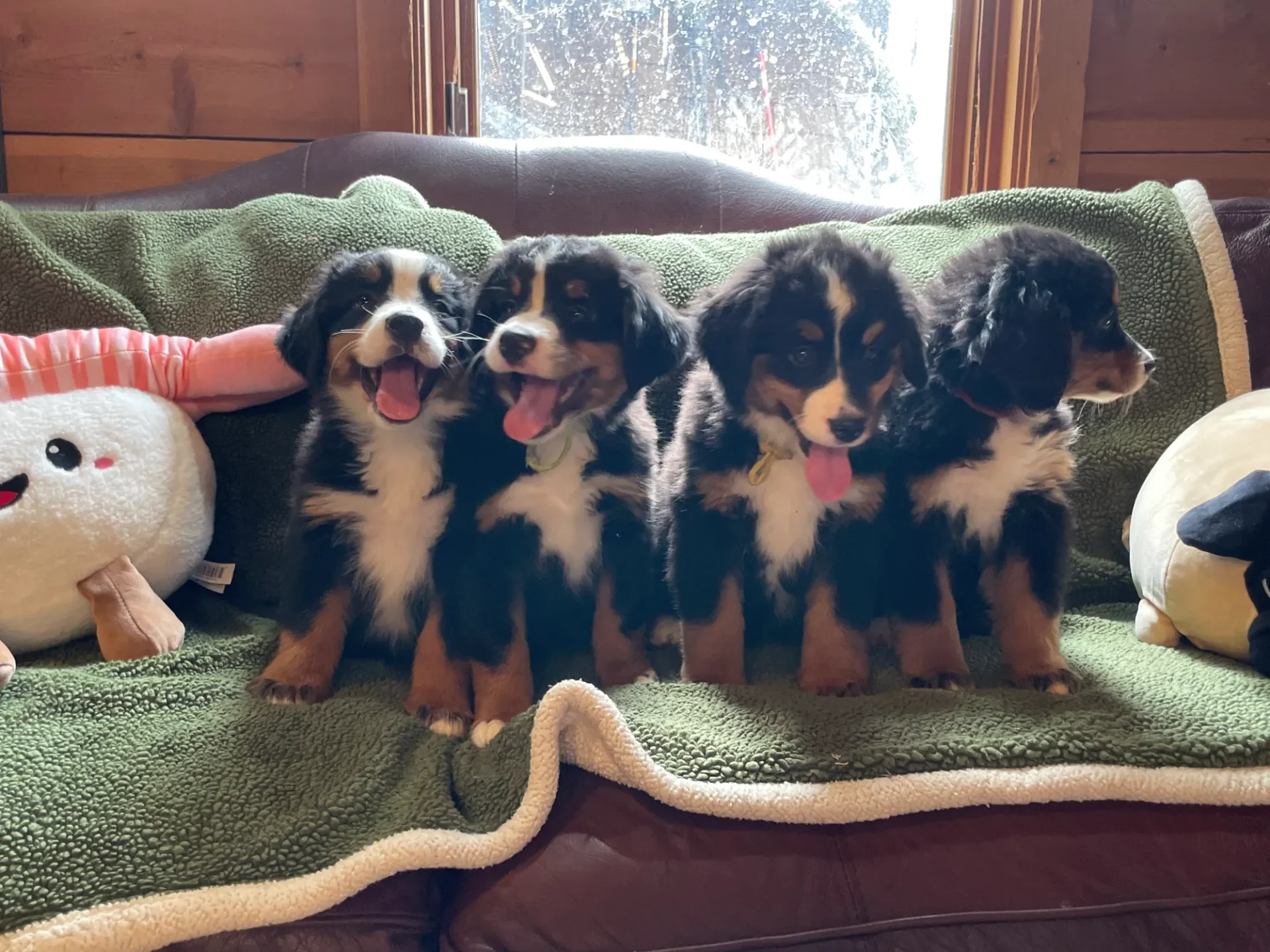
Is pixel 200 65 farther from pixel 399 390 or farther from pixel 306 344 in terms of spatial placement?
pixel 399 390

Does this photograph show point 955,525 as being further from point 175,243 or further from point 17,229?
point 17,229

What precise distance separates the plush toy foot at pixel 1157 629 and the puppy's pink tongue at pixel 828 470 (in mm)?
712

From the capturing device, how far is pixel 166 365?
7.10ft

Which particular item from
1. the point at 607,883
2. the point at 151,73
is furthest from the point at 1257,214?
the point at 151,73

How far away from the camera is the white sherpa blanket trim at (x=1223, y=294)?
2.32m

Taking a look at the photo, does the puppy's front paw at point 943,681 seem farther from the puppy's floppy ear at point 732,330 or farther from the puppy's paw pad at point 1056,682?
the puppy's floppy ear at point 732,330

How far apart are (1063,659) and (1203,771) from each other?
0.42 metres

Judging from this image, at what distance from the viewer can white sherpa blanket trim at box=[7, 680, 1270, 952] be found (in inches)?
50.7

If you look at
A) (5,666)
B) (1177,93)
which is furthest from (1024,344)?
(1177,93)

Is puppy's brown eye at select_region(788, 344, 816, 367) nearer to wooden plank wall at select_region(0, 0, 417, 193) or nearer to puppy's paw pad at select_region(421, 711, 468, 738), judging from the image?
puppy's paw pad at select_region(421, 711, 468, 738)

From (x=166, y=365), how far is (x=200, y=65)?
1.71 metres

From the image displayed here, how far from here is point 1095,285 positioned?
6.05 ft

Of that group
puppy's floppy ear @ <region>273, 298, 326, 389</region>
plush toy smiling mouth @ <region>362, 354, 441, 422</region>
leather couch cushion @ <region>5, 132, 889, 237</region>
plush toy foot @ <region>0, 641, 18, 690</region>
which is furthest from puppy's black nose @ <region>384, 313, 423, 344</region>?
leather couch cushion @ <region>5, 132, 889, 237</region>

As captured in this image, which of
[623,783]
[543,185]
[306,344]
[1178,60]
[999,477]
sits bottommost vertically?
Answer: [623,783]
